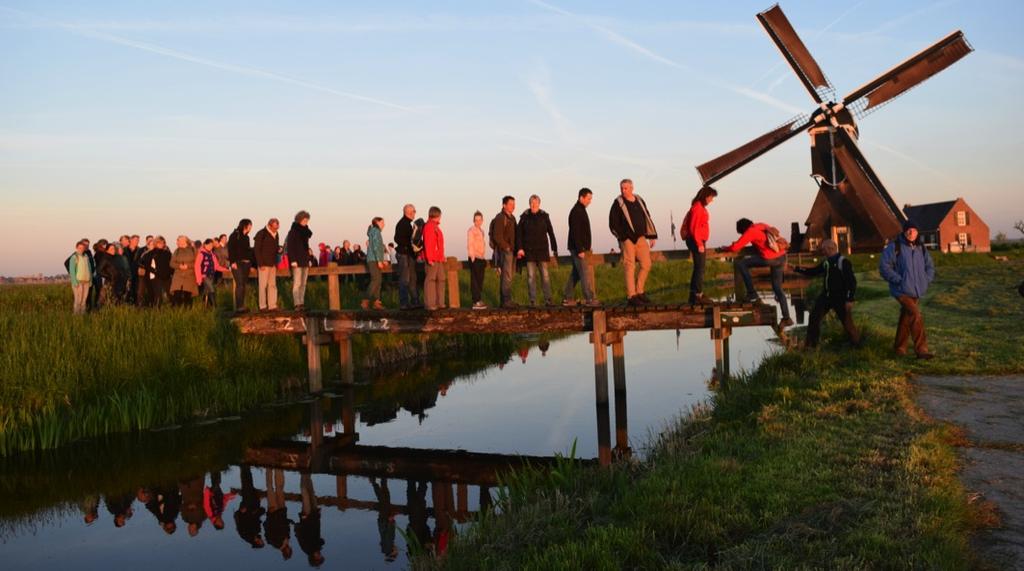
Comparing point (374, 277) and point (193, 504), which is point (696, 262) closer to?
point (374, 277)

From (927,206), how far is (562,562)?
76.5 m

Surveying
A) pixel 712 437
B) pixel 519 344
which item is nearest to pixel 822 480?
pixel 712 437

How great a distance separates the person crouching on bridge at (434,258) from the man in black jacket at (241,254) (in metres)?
4.01

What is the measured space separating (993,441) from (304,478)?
27.7 ft

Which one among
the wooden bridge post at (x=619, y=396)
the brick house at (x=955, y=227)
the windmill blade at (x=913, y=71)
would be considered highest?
the windmill blade at (x=913, y=71)

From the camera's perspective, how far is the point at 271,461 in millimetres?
11859

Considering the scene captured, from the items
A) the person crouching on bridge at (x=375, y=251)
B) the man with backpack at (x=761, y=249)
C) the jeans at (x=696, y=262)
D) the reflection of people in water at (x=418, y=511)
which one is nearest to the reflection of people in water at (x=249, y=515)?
the reflection of people in water at (x=418, y=511)

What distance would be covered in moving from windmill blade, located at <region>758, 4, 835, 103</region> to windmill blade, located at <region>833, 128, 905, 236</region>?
3.08 m

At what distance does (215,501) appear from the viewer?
10.2 m

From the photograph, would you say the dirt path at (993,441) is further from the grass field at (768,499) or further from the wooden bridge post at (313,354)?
the wooden bridge post at (313,354)

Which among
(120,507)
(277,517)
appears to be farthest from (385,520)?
(120,507)

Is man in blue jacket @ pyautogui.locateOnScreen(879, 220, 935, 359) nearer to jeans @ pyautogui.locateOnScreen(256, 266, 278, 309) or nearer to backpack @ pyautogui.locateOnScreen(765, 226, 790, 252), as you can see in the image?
backpack @ pyautogui.locateOnScreen(765, 226, 790, 252)

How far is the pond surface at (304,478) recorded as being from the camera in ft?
28.3

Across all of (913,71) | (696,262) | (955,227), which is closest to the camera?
(696,262)
